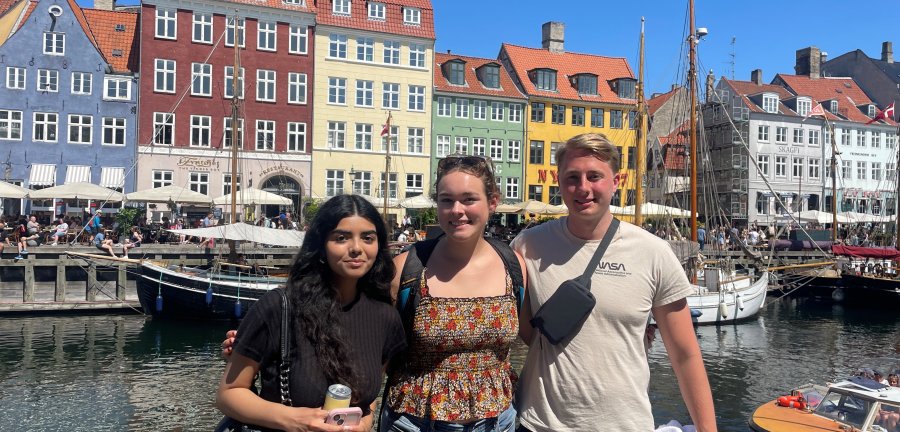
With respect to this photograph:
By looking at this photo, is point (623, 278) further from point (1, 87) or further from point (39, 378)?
point (1, 87)

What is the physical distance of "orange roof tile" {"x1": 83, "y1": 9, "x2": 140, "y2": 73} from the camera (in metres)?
35.6

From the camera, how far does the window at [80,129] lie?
33.9 meters

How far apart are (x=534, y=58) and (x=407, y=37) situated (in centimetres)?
1014

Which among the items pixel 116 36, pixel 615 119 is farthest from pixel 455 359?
pixel 615 119

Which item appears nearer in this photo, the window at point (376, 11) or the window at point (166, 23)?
the window at point (166, 23)

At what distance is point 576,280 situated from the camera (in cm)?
309

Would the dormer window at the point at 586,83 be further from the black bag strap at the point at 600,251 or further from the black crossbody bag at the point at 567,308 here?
the black crossbody bag at the point at 567,308

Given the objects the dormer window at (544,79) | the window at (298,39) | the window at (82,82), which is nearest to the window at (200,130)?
the window at (82,82)

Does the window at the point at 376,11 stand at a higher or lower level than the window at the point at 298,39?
higher

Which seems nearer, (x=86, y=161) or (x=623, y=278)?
(x=623, y=278)

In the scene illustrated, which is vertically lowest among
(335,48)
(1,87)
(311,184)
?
(311,184)

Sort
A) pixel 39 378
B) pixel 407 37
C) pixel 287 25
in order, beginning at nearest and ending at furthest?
pixel 39 378 < pixel 287 25 < pixel 407 37

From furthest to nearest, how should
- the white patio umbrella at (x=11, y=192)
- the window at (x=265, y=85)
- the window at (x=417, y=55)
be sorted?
the window at (x=417, y=55) < the window at (x=265, y=85) < the white patio umbrella at (x=11, y=192)

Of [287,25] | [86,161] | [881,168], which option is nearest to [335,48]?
[287,25]
